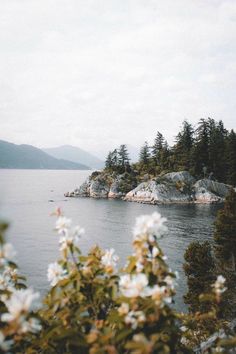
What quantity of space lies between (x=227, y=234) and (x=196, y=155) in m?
71.7

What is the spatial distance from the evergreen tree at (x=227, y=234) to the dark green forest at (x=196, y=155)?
67.9 metres

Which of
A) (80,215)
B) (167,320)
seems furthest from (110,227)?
(167,320)

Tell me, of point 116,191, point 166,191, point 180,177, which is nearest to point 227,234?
point 166,191

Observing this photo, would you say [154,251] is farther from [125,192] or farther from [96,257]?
[125,192]

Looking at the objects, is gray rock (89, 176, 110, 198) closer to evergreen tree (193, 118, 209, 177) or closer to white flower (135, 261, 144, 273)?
evergreen tree (193, 118, 209, 177)

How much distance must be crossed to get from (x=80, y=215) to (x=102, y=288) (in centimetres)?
6967

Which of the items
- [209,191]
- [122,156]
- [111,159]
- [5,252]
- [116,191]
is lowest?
[5,252]

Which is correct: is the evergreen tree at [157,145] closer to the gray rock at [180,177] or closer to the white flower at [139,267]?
the gray rock at [180,177]

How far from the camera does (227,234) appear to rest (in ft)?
98.2

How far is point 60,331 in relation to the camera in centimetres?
353

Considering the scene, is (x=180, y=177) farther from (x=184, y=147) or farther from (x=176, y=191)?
(x=184, y=147)

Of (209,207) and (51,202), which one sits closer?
(209,207)

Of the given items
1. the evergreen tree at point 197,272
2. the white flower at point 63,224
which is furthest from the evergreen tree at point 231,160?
the white flower at point 63,224

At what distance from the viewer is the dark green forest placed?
327ft
